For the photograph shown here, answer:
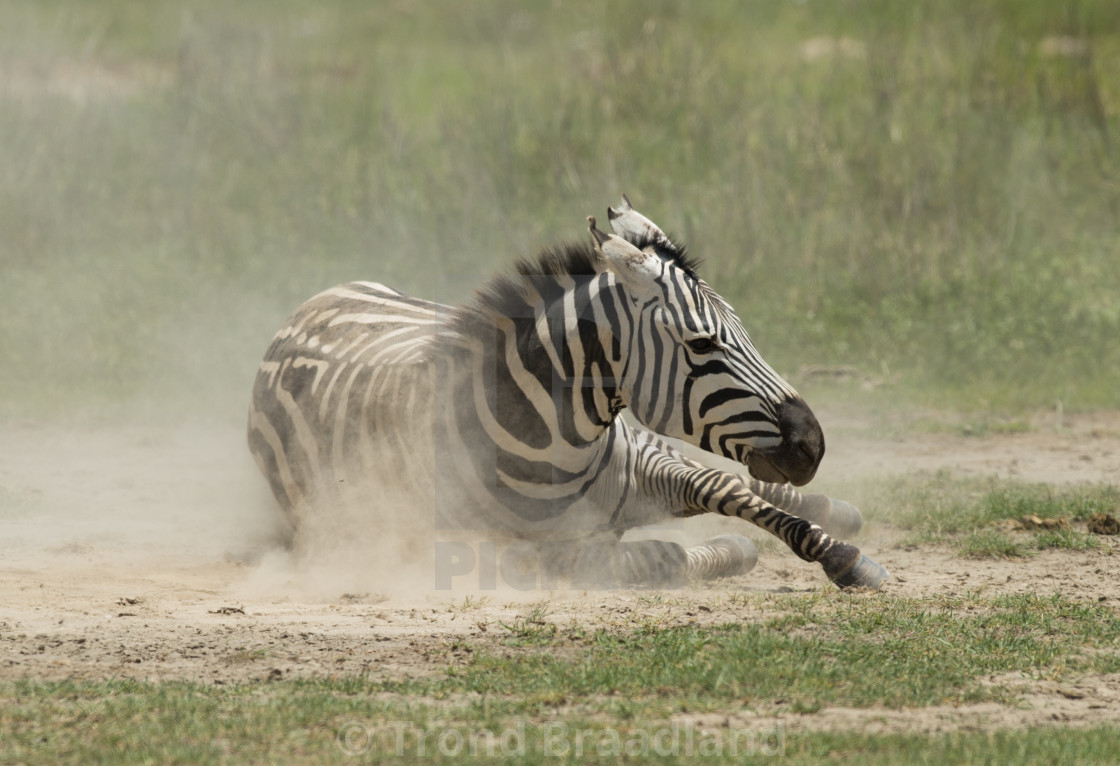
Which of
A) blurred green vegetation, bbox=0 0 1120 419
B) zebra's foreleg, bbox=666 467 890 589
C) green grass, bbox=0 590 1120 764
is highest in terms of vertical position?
blurred green vegetation, bbox=0 0 1120 419

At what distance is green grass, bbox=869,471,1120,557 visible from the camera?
6.00 m

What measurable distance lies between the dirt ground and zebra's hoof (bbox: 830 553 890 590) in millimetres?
77

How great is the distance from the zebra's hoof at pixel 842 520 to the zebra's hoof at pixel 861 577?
88 centimetres

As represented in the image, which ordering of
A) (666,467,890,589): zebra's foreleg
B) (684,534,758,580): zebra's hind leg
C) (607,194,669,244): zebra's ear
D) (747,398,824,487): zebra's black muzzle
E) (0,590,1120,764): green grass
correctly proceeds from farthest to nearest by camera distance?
1. (684,534,758,580): zebra's hind leg
2. (666,467,890,589): zebra's foreleg
3. (607,194,669,244): zebra's ear
4. (747,398,824,487): zebra's black muzzle
5. (0,590,1120,764): green grass

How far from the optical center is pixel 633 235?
5.13 meters

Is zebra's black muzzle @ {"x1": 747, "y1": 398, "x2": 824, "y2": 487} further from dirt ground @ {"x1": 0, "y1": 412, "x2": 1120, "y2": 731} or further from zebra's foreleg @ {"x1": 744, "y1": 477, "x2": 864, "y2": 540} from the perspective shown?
zebra's foreleg @ {"x1": 744, "y1": 477, "x2": 864, "y2": 540}

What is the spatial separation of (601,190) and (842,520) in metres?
6.29

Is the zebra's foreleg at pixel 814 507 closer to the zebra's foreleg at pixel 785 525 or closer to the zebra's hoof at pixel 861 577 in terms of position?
the zebra's foreleg at pixel 785 525

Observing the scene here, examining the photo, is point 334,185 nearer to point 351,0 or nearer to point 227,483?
point 227,483

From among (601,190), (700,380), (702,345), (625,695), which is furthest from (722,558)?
(601,190)

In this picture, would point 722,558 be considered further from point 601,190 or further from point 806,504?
point 601,190

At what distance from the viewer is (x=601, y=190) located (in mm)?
11867

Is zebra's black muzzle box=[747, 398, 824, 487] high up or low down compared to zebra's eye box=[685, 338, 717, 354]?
down

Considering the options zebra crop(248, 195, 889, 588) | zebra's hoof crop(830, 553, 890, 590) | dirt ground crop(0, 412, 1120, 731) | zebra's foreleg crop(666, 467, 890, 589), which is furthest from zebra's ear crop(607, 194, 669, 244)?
zebra's hoof crop(830, 553, 890, 590)
